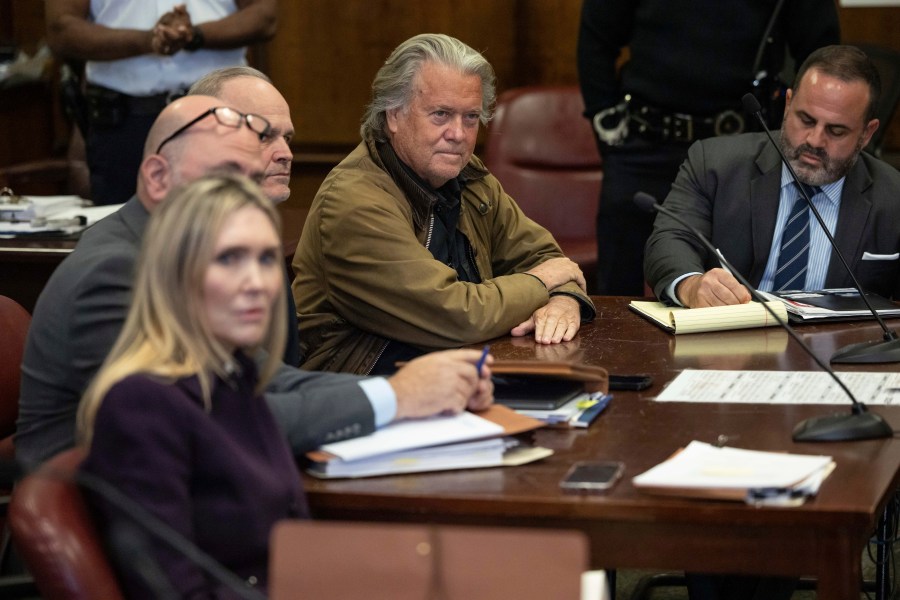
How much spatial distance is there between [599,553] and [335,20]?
440 cm

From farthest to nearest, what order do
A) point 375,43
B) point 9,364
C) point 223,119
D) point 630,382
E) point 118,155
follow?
point 375,43 < point 118,155 < point 9,364 < point 630,382 < point 223,119

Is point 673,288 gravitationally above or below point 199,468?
below

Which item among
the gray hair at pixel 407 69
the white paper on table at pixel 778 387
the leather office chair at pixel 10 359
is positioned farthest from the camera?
the gray hair at pixel 407 69

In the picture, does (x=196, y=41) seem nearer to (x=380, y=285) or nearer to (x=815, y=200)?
(x=380, y=285)

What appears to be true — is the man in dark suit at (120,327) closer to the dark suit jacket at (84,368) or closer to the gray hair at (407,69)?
the dark suit jacket at (84,368)

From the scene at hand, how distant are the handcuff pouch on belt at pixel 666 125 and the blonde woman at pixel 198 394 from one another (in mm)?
2790

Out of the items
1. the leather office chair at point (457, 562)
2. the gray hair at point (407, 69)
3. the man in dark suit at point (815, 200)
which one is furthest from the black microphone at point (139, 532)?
the man in dark suit at point (815, 200)

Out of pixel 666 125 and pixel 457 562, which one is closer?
pixel 457 562

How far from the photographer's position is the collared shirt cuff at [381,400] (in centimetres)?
205

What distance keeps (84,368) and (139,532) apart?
44cm

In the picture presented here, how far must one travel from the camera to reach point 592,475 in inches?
75.4

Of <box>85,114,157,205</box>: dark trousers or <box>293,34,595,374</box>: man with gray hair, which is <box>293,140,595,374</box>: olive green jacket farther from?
<box>85,114,157,205</box>: dark trousers

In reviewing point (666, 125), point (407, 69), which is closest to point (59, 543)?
point (407, 69)

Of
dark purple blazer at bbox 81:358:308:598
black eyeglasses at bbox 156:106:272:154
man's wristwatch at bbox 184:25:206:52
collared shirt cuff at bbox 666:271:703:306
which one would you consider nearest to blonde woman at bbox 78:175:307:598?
dark purple blazer at bbox 81:358:308:598
